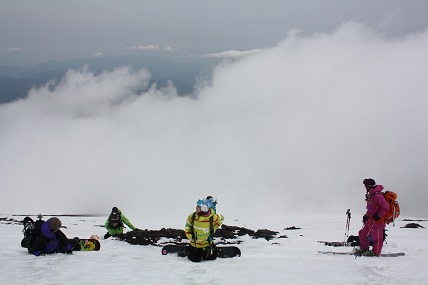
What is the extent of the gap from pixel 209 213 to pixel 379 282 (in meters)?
5.41

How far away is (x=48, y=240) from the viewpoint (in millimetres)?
12570

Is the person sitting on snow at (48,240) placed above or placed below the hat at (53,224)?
below

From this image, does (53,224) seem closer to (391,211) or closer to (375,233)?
(375,233)

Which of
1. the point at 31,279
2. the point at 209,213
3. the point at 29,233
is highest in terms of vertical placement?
the point at 209,213

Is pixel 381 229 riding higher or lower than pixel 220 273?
higher

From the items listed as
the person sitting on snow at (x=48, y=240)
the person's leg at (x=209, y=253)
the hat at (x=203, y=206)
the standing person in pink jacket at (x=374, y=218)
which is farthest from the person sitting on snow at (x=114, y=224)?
the standing person in pink jacket at (x=374, y=218)

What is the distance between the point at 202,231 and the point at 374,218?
Answer: 20.0 feet

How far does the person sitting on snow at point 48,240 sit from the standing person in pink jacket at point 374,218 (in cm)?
1050

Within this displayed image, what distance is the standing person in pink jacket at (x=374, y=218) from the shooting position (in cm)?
1292

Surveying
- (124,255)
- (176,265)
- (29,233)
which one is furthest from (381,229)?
(29,233)

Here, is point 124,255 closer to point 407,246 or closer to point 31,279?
point 31,279

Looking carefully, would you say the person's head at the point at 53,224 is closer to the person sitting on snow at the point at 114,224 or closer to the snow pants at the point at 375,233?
the person sitting on snow at the point at 114,224

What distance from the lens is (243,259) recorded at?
12922 millimetres

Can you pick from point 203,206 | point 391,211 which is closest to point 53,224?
point 203,206
